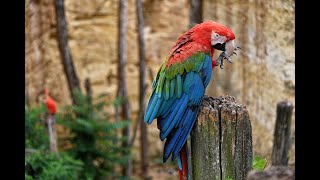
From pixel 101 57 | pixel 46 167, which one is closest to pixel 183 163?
pixel 46 167

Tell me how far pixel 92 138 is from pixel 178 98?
4.24 metres

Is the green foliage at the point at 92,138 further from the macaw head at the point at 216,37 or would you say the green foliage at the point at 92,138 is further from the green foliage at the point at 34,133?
the macaw head at the point at 216,37

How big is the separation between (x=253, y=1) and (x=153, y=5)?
361 cm

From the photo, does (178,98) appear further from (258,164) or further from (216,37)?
(258,164)

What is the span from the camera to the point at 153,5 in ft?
31.1

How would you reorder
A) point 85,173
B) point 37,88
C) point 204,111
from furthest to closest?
point 37,88 < point 85,173 < point 204,111

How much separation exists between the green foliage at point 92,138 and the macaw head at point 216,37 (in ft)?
13.3

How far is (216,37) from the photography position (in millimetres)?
3055

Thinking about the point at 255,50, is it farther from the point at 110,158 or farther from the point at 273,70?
the point at 110,158

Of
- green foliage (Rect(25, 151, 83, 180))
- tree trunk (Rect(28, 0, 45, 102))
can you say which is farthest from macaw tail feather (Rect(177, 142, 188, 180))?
tree trunk (Rect(28, 0, 45, 102))

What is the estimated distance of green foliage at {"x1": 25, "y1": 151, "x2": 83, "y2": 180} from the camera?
5238 mm

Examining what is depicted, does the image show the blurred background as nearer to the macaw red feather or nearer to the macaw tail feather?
the macaw red feather

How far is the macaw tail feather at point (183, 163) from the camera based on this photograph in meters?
2.97
